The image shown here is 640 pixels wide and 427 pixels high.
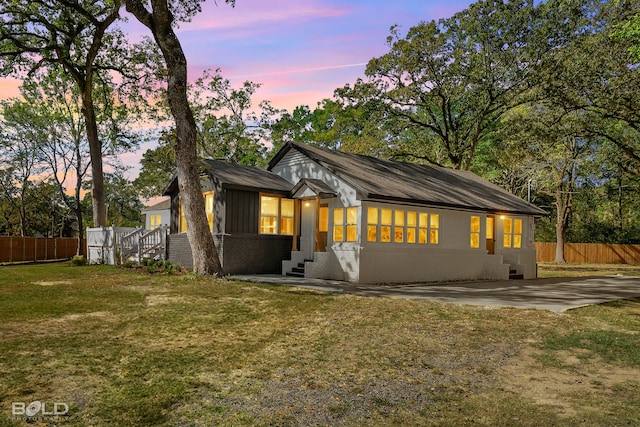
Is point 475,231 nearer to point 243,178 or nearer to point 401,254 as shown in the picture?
point 401,254

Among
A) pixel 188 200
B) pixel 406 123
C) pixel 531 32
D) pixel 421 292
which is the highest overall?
pixel 531 32

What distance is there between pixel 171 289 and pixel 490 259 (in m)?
13.6

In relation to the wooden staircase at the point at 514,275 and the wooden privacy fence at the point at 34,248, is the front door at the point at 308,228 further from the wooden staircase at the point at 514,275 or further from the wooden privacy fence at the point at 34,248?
the wooden privacy fence at the point at 34,248

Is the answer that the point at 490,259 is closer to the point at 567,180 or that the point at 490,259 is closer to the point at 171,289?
the point at 171,289

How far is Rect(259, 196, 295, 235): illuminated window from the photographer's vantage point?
1936 centimetres

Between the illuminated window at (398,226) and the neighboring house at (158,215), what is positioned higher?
the neighboring house at (158,215)

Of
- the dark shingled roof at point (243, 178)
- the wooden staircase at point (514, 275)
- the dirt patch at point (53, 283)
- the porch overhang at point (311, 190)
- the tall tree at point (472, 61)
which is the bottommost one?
the wooden staircase at point (514, 275)

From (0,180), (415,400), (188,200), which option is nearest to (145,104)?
(188,200)

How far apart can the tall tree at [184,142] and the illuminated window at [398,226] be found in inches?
247

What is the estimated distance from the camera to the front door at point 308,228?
1896 centimetres

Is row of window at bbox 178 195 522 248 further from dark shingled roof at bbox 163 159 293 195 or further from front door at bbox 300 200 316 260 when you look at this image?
dark shingled roof at bbox 163 159 293 195

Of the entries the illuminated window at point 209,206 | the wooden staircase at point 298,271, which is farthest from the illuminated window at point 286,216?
the illuminated window at point 209,206

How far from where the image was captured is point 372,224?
660 inches

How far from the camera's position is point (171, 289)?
12516 mm
